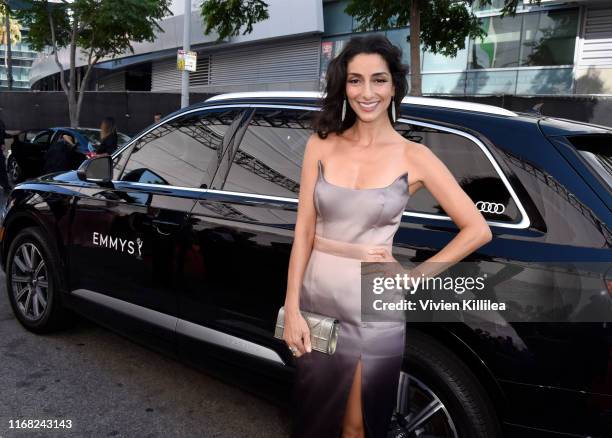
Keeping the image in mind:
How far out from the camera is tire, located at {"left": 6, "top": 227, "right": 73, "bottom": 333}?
3857 millimetres

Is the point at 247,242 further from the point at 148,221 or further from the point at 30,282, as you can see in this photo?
the point at 30,282

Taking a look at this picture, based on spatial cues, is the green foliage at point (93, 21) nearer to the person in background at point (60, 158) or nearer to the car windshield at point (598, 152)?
the person in background at point (60, 158)

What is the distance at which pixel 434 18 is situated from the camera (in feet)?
32.3

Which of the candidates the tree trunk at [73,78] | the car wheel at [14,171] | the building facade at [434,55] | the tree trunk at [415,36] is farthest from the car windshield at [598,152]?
the tree trunk at [73,78]

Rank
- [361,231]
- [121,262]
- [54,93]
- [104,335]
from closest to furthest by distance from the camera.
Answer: [361,231]
[121,262]
[104,335]
[54,93]

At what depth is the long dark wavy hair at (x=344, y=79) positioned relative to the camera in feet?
5.81

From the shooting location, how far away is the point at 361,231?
1706mm

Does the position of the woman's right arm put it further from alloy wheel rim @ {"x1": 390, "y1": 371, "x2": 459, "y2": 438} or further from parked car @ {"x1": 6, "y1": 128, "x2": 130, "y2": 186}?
parked car @ {"x1": 6, "y1": 128, "x2": 130, "y2": 186}

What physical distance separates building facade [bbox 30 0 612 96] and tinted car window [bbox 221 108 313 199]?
680 cm

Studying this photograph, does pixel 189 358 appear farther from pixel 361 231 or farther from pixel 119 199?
pixel 361 231

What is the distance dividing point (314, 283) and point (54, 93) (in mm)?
26176

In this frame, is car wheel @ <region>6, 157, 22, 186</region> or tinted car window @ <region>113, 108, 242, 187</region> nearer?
tinted car window @ <region>113, 108, 242, 187</region>

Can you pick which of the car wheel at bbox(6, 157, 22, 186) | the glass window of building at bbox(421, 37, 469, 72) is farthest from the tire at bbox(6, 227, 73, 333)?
the glass window of building at bbox(421, 37, 469, 72)

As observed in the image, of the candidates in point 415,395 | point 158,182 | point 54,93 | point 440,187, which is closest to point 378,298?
point 440,187
